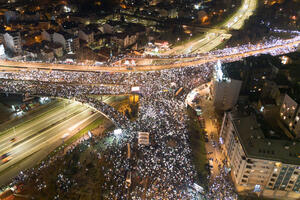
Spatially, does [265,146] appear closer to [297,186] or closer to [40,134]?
[297,186]

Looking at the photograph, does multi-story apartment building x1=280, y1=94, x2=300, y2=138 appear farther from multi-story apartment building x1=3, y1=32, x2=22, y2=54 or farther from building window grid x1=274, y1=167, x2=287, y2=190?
multi-story apartment building x1=3, y1=32, x2=22, y2=54

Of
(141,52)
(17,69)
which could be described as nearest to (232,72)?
(141,52)

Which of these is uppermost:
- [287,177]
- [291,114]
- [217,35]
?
[291,114]

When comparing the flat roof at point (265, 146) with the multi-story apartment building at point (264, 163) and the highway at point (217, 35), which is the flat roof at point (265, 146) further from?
the highway at point (217, 35)

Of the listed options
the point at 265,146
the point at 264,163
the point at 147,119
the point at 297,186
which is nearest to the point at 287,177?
the point at 297,186

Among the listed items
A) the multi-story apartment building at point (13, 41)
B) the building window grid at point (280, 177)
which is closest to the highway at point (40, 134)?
the multi-story apartment building at point (13, 41)
